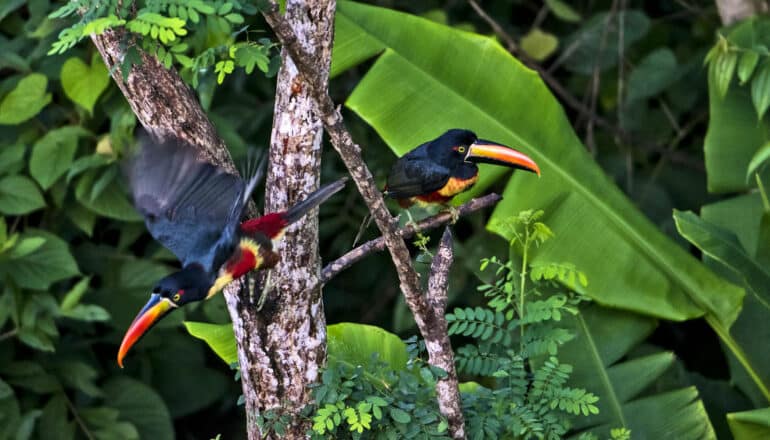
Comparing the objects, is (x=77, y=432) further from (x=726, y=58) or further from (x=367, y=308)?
(x=726, y=58)

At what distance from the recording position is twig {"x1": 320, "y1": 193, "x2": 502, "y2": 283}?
2.45 m

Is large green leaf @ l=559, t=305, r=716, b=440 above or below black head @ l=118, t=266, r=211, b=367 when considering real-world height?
below

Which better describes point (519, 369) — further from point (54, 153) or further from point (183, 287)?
point (54, 153)

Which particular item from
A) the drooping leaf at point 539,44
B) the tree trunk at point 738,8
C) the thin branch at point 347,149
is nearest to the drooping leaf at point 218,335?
the thin branch at point 347,149

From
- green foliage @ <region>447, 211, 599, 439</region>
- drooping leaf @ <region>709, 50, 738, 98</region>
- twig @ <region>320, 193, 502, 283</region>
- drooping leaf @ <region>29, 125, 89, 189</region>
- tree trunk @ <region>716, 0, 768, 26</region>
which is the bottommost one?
green foliage @ <region>447, 211, 599, 439</region>

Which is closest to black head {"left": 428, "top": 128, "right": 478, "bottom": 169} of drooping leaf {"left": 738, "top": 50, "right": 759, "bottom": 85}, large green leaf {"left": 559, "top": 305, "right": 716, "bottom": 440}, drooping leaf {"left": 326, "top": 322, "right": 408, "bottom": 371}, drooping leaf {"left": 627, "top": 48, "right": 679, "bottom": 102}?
drooping leaf {"left": 326, "top": 322, "right": 408, "bottom": 371}

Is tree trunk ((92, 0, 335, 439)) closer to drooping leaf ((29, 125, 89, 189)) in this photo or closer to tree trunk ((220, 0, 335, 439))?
tree trunk ((220, 0, 335, 439))

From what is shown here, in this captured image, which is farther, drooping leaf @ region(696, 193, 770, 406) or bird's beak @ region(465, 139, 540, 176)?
drooping leaf @ region(696, 193, 770, 406)

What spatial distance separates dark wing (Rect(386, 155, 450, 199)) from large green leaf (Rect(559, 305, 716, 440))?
87cm

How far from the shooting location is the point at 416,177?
2619 millimetres

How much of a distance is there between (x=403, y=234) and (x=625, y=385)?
1.02m

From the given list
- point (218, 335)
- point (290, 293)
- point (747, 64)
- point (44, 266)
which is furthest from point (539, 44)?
point (290, 293)

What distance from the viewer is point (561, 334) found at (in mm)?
2703

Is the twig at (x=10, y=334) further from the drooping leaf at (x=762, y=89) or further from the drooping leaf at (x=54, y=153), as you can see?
the drooping leaf at (x=762, y=89)
